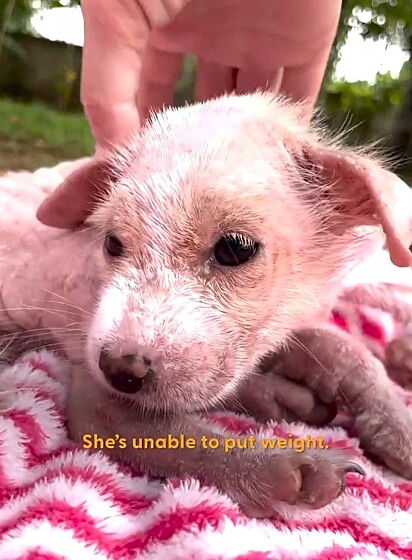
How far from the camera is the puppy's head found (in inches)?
35.6

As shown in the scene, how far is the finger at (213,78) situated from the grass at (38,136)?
0.98 meters

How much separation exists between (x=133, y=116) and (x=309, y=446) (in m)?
0.67

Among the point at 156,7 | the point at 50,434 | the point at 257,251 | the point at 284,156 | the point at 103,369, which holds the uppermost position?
the point at 156,7

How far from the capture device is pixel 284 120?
115 cm

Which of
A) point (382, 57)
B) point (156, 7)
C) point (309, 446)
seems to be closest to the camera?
point (309, 446)

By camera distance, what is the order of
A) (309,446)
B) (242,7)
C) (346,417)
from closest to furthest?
1. (309,446)
2. (346,417)
3. (242,7)

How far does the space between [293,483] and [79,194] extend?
60 centimetres

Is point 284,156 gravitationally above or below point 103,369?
above

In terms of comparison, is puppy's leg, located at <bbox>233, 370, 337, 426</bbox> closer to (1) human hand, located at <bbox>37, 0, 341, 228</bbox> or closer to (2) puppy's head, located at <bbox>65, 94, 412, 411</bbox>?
(2) puppy's head, located at <bbox>65, 94, 412, 411</bbox>

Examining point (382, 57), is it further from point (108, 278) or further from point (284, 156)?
point (108, 278)

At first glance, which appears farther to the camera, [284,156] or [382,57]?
[382,57]

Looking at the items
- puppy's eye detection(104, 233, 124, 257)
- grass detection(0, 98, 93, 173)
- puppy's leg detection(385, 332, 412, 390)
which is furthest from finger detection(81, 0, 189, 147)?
grass detection(0, 98, 93, 173)

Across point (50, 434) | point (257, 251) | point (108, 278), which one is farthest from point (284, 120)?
point (50, 434)

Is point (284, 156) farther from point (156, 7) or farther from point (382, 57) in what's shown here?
point (382, 57)
